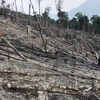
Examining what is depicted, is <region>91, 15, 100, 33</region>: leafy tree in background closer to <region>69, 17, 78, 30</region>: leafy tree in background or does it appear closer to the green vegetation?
the green vegetation

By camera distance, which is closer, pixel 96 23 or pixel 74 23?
pixel 96 23

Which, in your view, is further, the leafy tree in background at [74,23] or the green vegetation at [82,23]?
the leafy tree in background at [74,23]

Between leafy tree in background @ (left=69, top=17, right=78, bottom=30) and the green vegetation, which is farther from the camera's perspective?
leafy tree in background @ (left=69, top=17, right=78, bottom=30)

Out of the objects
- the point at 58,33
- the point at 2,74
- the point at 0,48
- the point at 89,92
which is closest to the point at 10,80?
the point at 2,74

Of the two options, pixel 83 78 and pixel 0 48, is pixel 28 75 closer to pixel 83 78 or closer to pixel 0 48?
Result: pixel 83 78

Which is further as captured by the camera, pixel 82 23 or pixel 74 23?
pixel 74 23

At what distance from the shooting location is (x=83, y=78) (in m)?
8.92

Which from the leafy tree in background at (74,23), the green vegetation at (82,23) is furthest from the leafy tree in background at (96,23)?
the leafy tree in background at (74,23)

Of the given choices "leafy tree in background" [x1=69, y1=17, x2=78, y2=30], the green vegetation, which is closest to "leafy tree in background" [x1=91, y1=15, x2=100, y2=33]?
the green vegetation

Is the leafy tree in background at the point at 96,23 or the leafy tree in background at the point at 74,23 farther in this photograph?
the leafy tree in background at the point at 74,23

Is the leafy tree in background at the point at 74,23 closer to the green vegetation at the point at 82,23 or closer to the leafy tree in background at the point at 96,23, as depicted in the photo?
the green vegetation at the point at 82,23

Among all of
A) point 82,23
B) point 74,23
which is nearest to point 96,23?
point 82,23

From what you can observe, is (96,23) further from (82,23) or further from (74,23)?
(74,23)

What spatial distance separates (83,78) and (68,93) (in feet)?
6.65
